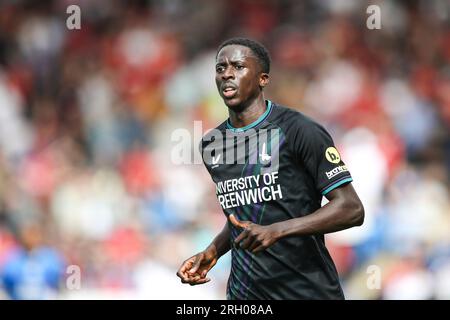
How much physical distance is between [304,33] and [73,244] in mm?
4043

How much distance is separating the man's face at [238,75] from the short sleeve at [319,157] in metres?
0.43

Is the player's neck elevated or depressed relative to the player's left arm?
elevated

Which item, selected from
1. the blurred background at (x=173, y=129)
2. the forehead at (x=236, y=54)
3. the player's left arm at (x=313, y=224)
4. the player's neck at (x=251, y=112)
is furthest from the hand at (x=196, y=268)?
the blurred background at (x=173, y=129)

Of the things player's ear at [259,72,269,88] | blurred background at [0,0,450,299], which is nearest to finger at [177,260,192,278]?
player's ear at [259,72,269,88]

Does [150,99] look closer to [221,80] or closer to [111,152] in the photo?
[111,152]

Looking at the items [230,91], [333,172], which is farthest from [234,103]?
[333,172]

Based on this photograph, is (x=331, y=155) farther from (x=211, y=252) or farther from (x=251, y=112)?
(x=211, y=252)

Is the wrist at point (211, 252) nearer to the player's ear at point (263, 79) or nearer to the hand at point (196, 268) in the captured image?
the hand at point (196, 268)

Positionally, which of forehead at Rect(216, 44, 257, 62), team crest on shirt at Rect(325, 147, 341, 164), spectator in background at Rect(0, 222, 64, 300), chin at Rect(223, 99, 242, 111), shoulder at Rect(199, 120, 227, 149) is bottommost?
spectator in background at Rect(0, 222, 64, 300)

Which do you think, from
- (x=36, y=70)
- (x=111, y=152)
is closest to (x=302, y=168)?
(x=111, y=152)

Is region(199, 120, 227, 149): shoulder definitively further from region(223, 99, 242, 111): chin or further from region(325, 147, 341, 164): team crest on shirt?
region(325, 147, 341, 164): team crest on shirt

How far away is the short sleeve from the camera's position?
154 inches

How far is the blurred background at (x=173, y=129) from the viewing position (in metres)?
8.02

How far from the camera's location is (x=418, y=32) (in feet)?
31.8
